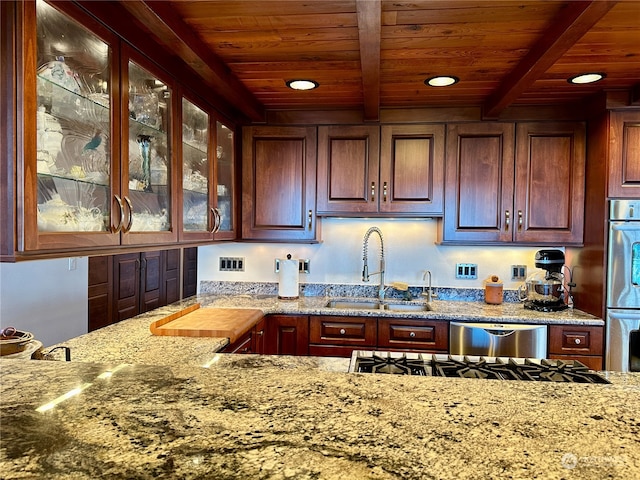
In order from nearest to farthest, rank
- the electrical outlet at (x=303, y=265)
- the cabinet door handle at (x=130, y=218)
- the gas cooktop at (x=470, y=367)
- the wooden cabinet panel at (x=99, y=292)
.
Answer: the gas cooktop at (x=470, y=367) → the cabinet door handle at (x=130, y=218) → the electrical outlet at (x=303, y=265) → the wooden cabinet panel at (x=99, y=292)

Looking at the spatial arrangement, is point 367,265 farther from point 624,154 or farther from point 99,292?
point 99,292

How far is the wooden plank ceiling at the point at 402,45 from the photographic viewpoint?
1.51 meters

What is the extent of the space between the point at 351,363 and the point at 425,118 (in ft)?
6.41

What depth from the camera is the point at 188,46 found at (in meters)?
1.69

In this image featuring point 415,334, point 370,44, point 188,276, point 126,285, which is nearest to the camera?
point 370,44

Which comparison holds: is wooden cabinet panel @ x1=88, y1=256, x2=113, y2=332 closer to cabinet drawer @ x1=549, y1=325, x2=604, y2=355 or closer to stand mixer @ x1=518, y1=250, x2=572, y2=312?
stand mixer @ x1=518, y1=250, x2=572, y2=312

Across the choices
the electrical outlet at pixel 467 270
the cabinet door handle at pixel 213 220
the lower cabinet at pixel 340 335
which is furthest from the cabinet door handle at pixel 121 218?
the electrical outlet at pixel 467 270

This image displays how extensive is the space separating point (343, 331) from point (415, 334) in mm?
451

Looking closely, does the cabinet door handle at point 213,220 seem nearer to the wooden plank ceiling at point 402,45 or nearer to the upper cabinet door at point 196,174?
the upper cabinet door at point 196,174

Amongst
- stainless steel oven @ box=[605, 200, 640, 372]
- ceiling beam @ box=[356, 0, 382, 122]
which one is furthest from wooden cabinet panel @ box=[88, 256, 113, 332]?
stainless steel oven @ box=[605, 200, 640, 372]

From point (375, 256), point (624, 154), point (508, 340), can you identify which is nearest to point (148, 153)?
point (375, 256)

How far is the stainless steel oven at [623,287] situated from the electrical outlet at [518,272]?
580mm

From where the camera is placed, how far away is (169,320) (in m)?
2.16

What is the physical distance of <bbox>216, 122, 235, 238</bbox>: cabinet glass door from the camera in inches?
103
